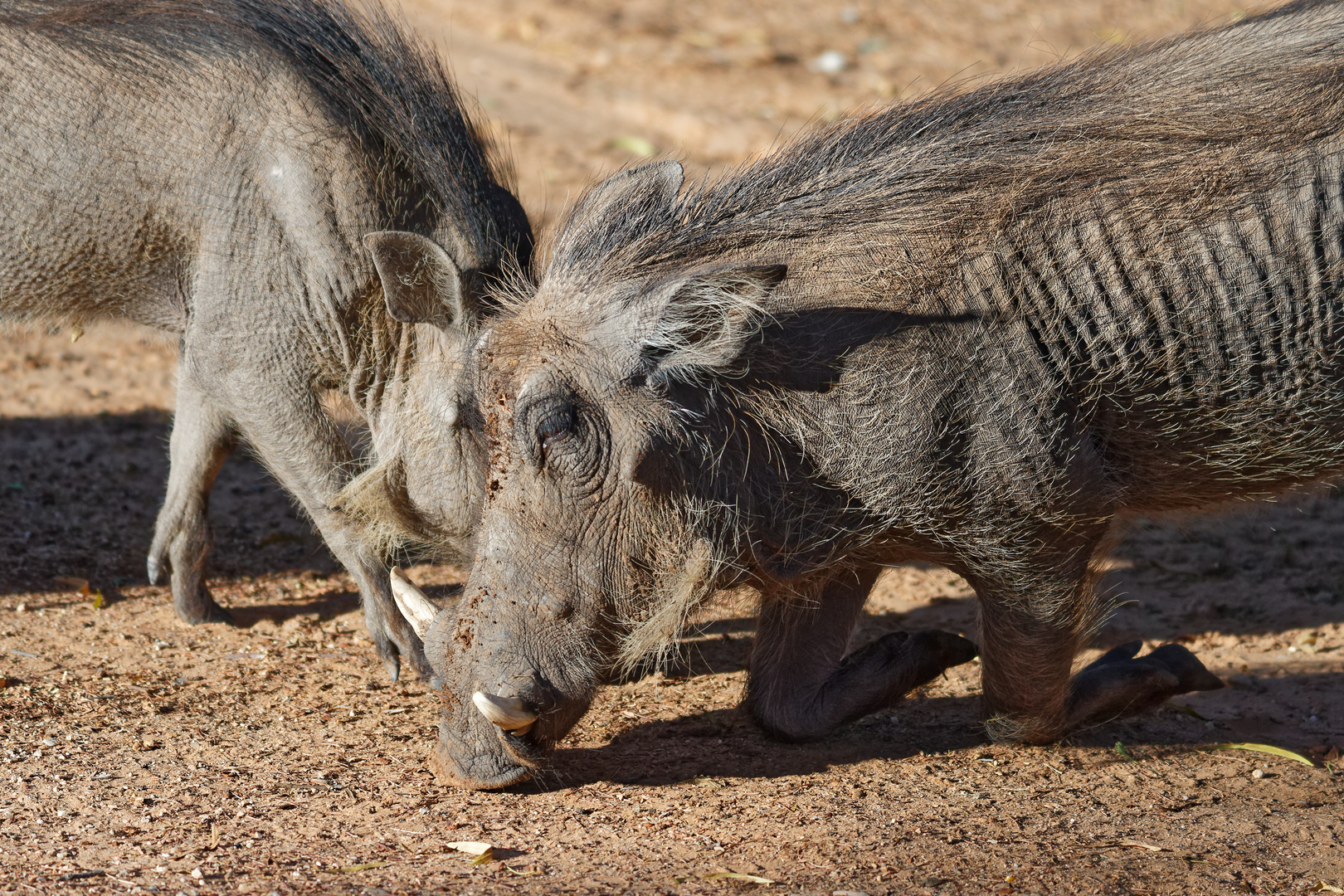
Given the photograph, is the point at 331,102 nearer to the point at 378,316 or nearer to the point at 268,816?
the point at 378,316

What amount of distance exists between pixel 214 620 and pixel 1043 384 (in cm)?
270

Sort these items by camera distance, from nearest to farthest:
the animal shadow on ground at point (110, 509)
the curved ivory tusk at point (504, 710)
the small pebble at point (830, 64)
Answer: the curved ivory tusk at point (504, 710), the animal shadow on ground at point (110, 509), the small pebble at point (830, 64)

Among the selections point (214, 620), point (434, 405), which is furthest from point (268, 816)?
point (214, 620)

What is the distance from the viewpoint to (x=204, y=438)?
422 cm

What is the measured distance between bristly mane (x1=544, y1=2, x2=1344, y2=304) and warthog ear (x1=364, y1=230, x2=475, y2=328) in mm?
469

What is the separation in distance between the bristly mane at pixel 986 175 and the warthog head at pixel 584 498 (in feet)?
0.59

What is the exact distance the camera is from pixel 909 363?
288cm

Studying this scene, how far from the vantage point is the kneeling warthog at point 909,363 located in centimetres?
287

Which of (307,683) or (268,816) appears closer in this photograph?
(268,816)

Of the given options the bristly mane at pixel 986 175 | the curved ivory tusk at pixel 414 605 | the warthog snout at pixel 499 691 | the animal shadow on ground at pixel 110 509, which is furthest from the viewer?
the animal shadow on ground at pixel 110 509

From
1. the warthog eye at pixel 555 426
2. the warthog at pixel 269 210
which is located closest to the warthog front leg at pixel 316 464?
the warthog at pixel 269 210

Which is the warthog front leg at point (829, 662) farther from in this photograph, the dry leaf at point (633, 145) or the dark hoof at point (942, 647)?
the dry leaf at point (633, 145)

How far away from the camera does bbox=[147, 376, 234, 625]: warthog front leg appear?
13.7ft

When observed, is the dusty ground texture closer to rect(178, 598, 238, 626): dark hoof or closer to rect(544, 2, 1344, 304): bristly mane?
rect(178, 598, 238, 626): dark hoof
